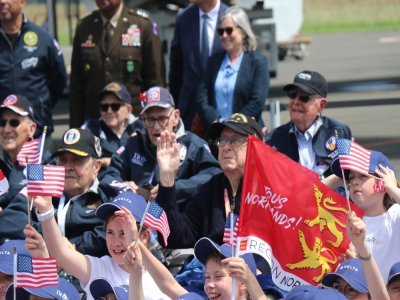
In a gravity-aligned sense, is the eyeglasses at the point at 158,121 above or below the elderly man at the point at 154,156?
above

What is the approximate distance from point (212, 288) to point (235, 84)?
3.74m

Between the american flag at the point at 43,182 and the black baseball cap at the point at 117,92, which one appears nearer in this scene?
the american flag at the point at 43,182

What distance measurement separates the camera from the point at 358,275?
713cm

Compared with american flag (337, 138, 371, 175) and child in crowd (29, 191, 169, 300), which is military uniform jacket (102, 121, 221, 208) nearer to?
child in crowd (29, 191, 169, 300)

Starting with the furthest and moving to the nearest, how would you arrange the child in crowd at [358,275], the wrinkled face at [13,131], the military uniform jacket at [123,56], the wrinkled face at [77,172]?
1. the military uniform jacket at [123,56]
2. the wrinkled face at [13,131]
3. the wrinkled face at [77,172]
4. the child in crowd at [358,275]

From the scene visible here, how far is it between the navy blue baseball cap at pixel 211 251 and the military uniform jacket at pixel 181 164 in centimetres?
179

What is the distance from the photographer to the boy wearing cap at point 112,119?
10961 mm

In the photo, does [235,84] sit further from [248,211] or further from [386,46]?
[386,46]

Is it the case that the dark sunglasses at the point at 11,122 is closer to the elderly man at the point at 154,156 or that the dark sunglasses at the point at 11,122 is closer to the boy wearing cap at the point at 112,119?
the elderly man at the point at 154,156

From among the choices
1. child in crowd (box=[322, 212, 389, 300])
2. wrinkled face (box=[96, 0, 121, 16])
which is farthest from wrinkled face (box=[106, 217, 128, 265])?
wrinkled face (box=[96, 0, 121, 16])

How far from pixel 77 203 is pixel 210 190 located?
1.00 m

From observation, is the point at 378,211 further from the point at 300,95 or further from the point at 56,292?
the point at 56,292

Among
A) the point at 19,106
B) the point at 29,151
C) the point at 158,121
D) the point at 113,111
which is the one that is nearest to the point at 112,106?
the point at 113,111

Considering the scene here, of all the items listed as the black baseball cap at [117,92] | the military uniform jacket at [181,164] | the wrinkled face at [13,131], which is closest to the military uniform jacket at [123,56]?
the black baseball cap at [117,92]
